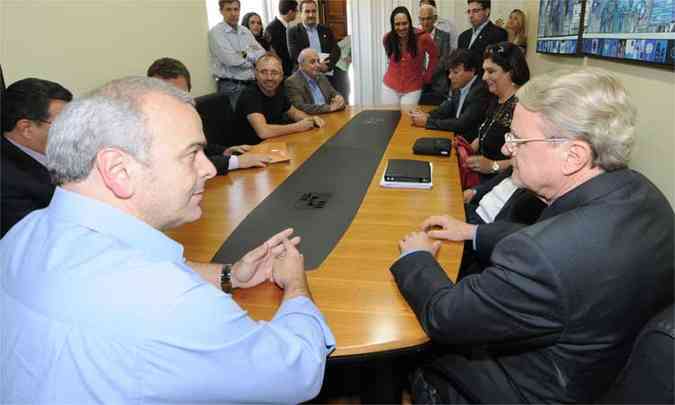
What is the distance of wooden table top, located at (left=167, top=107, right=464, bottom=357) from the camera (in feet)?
3.27

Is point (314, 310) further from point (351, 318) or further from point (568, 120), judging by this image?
point (568, 120)

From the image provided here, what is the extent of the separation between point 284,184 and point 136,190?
1.26 metres

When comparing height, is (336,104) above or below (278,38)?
below

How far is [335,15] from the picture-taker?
22.8 feet

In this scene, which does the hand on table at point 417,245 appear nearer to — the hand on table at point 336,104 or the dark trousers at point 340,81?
the hand on table at point 336,104

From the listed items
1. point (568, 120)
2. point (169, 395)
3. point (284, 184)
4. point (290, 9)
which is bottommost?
point (284, 184)

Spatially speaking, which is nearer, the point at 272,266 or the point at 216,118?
the point at 272,266

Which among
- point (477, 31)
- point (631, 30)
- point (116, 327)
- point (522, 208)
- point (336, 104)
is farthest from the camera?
point (477, 31)

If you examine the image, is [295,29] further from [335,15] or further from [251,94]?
[251,94]

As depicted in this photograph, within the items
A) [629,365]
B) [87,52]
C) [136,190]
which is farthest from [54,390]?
[87,52]

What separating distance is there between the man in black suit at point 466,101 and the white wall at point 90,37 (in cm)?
203

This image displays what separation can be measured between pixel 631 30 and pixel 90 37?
2850 millimetres

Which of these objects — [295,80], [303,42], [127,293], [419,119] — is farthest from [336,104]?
[127,293]

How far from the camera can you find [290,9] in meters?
5.17
